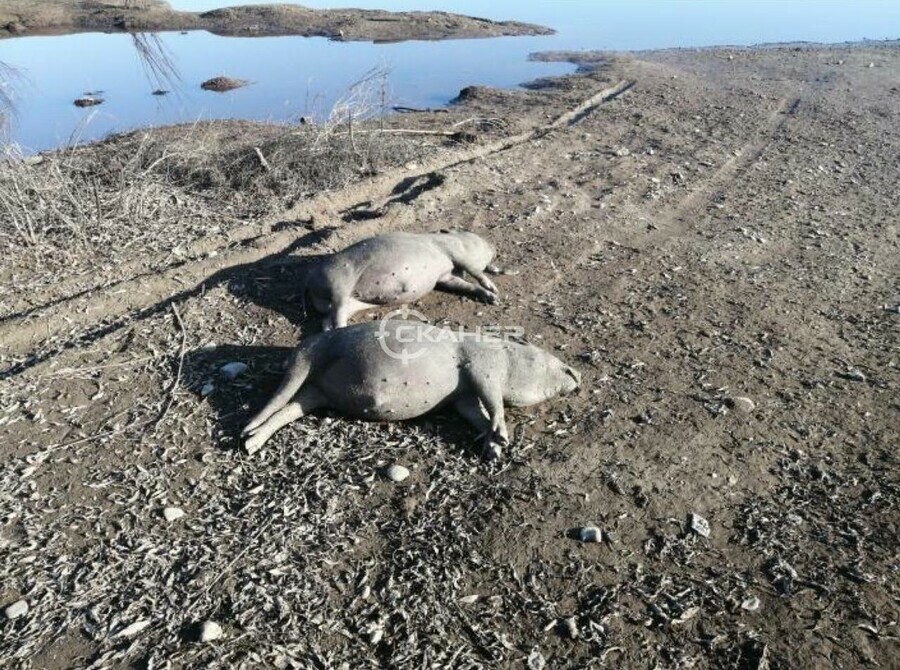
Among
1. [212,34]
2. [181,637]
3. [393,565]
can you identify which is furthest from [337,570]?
[212,34]

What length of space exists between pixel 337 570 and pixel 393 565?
306mm

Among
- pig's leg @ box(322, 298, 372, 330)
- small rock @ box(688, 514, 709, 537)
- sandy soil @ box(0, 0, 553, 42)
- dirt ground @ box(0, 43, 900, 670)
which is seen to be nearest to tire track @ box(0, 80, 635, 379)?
dirt ground @ box(0, 43, 900, 670)

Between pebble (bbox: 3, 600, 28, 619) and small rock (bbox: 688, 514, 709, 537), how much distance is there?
3.60 meters

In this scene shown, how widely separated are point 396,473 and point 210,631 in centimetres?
142

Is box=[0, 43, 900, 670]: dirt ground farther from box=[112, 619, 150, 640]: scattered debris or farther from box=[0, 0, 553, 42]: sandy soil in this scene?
box=[0, 0, 553, 42]: sandy soil

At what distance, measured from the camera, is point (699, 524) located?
4.02m

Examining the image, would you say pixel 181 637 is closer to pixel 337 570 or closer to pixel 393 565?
Answer: pixel 337 570

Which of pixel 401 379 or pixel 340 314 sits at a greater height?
pixel 401 379

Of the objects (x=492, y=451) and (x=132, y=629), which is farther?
(x=492, y=451)

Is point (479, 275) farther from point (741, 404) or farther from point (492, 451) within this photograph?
point (741, 404)

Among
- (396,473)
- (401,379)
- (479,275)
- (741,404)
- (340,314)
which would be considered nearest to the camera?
(396,473)

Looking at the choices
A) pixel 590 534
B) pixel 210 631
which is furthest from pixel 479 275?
pixel 210 631

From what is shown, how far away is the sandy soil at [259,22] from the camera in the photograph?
23.2 m

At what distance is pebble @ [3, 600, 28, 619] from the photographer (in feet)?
11.1
